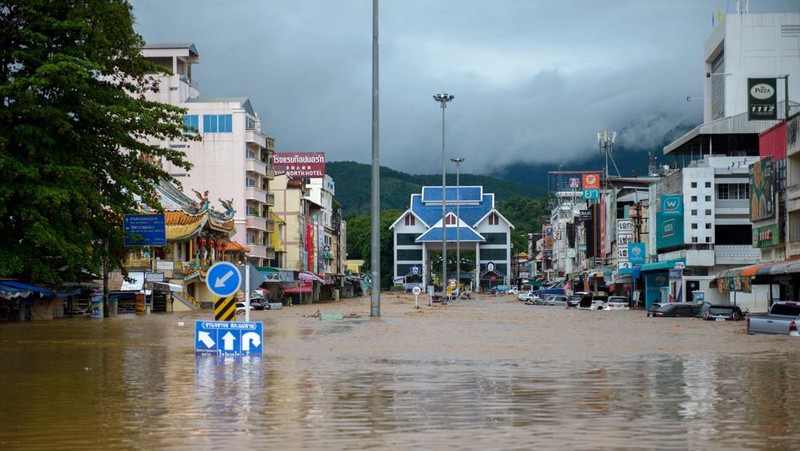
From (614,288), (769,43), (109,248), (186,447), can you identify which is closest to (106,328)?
(109,248)

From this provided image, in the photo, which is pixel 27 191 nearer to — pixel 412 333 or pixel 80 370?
pixel 412 333

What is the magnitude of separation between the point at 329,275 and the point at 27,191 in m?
100

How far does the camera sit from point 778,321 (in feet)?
113

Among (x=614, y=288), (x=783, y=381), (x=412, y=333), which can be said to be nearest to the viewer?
(x=783, y=381)

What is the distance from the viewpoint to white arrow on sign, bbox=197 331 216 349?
2266 centimetres

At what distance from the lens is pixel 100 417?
12336 millimetres

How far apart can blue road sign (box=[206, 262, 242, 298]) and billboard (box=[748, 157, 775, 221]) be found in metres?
45.0

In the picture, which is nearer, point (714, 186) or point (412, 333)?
point (412, 333)

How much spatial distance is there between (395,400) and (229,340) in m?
8.93

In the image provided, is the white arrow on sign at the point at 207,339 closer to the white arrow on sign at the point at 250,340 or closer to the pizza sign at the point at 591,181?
the white arrow on sign at the point at 250,340

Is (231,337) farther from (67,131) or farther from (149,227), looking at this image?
(149,227)

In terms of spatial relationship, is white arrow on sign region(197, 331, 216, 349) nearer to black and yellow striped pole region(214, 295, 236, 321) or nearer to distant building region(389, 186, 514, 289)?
black and yellow striped pole region(214, 295, 236, 321)

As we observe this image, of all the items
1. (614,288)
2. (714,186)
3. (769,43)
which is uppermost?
(769,43)

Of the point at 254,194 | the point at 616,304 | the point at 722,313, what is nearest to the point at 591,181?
the point at 254,194
